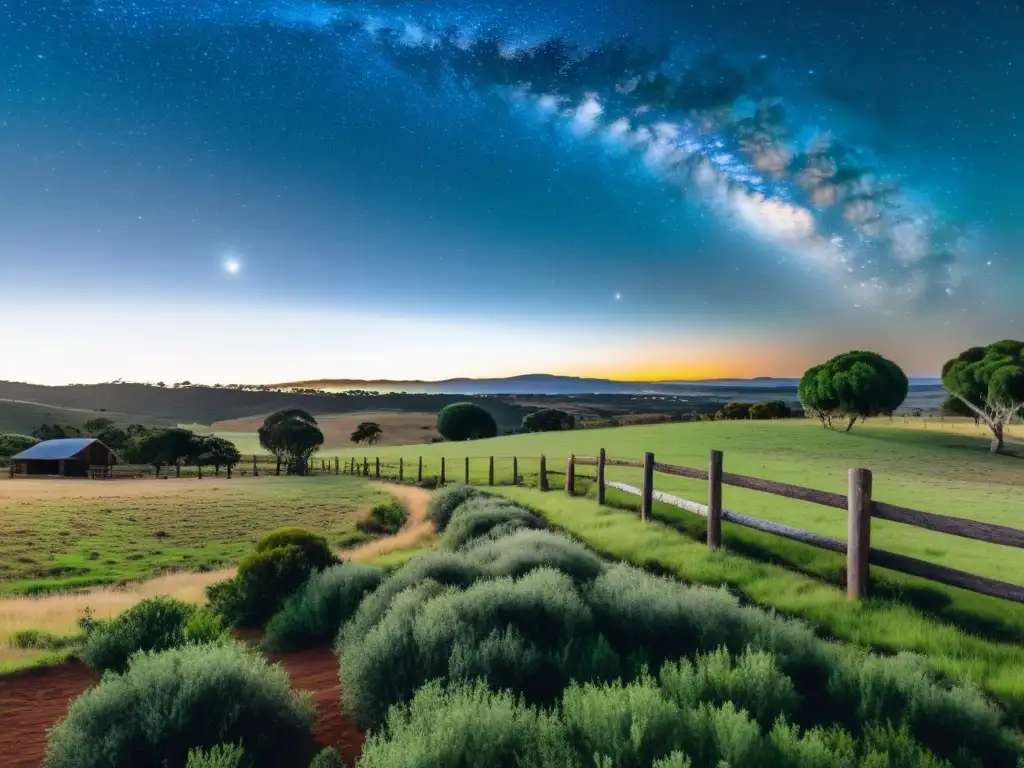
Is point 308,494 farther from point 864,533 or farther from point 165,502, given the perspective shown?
point 864,533

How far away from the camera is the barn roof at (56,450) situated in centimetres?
6028

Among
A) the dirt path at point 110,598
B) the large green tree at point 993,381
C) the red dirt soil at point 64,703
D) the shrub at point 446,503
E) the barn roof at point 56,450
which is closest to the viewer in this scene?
the red dirt soil at point 64,703

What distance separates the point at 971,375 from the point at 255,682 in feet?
209

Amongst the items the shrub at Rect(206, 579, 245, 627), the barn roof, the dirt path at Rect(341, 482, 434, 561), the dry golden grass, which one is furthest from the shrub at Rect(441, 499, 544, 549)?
the barn roof

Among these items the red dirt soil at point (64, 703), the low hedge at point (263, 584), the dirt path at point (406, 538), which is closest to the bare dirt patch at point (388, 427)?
the dirt path at point (406, 538)

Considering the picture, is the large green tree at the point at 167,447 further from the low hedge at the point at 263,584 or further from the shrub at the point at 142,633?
the shrub at the point at 142,633

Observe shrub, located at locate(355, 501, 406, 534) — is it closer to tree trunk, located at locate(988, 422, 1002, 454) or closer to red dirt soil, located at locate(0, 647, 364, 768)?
red dirt soil, located at locate(0, 647, 364, 768)

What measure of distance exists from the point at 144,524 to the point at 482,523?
18.0 metres

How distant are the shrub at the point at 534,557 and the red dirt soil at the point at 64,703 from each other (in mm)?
2517

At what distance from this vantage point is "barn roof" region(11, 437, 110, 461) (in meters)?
60.3

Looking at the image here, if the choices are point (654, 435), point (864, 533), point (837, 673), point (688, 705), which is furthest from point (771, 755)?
point (654, 435)

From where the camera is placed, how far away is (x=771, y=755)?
157 inches

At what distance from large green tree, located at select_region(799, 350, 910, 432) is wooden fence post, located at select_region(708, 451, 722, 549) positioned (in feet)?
175

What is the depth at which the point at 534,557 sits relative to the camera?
9133mm
